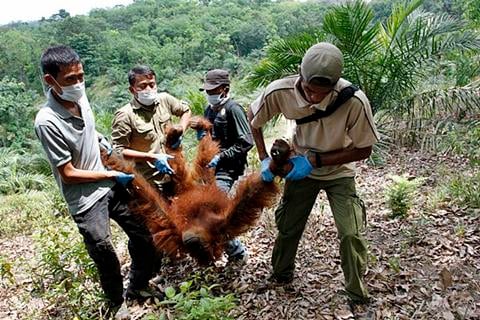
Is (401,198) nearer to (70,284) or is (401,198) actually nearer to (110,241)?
(110,241)

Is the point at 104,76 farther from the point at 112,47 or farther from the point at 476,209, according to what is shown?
the point at 476,209

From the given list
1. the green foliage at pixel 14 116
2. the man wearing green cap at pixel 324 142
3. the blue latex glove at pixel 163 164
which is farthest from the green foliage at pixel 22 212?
the green foliage at pixel 14 116

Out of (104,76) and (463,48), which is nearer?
(463,48)

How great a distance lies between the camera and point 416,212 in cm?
401

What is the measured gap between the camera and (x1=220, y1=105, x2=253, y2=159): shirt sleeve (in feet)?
11.0

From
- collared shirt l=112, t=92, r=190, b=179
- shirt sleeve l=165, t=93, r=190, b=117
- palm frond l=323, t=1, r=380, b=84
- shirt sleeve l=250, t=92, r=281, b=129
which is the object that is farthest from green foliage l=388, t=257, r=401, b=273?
palm frond l=323, t=1, r=380, b=84

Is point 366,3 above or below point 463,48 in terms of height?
above

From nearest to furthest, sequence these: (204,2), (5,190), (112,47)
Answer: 1. (5,190)
2. (112,47)
3. (204,2)

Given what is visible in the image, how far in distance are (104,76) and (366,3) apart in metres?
40.3

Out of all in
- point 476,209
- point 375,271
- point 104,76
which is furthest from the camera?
point 104,76

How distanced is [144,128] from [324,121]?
1443 millimetres

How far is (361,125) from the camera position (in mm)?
2449

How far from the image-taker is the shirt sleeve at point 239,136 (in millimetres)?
3357

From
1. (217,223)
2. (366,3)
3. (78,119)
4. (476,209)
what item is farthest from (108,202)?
(366,3)
